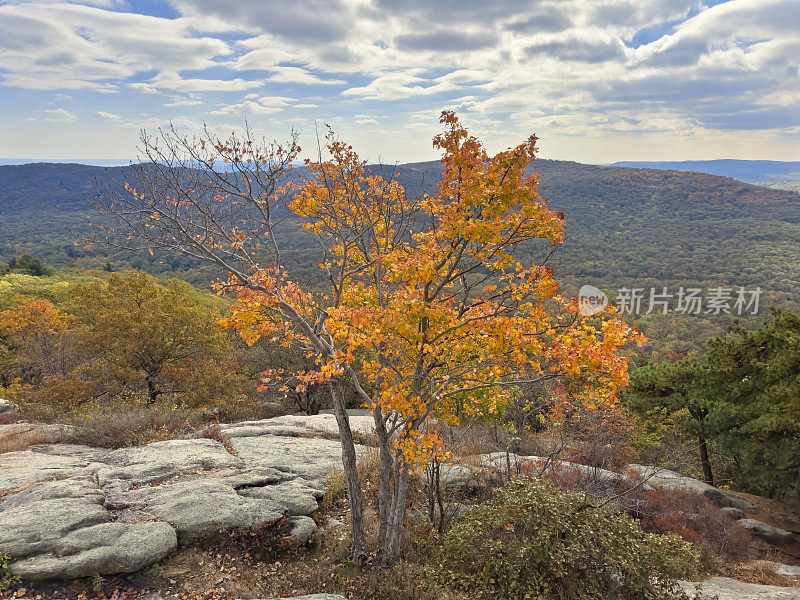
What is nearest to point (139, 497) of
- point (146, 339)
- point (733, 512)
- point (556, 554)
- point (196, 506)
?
point (196, 506)

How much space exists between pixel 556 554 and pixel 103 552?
7.52m

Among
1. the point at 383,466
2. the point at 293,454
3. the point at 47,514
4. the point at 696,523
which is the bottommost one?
the point at 696,523

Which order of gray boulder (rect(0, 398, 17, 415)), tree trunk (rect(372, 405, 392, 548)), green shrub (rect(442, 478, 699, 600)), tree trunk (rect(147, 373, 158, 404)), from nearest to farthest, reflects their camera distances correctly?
green shrub (rect(442, 478, 699, 600))
tree trunk (rect(372, 405, 392, 548))
gray boulder (rect(0, 398, 17, 415))
tree trunk (rect(147, 373, 158, 404))

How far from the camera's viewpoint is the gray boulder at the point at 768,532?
50.4 ft

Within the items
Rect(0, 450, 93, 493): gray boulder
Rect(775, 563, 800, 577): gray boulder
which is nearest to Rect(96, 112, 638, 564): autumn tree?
Rect(0, 450, 93, 493): gray boulder

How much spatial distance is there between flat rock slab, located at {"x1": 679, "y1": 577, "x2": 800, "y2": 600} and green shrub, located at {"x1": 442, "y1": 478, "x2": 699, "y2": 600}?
3.67 ft

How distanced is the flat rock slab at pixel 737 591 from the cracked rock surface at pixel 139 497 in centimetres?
818

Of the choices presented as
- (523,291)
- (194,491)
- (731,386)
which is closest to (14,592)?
(194,491)

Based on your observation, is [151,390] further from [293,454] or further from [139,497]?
[139,497]

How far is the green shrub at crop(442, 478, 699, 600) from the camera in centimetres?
723

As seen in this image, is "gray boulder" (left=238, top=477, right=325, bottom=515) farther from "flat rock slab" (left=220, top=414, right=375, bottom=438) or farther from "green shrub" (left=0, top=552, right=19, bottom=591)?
"flat rock slab" (left=220, top=414, right=375, bottom=438)

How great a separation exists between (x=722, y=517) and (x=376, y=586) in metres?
14.4

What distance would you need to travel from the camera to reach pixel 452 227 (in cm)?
652

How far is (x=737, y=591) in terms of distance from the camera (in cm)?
896
